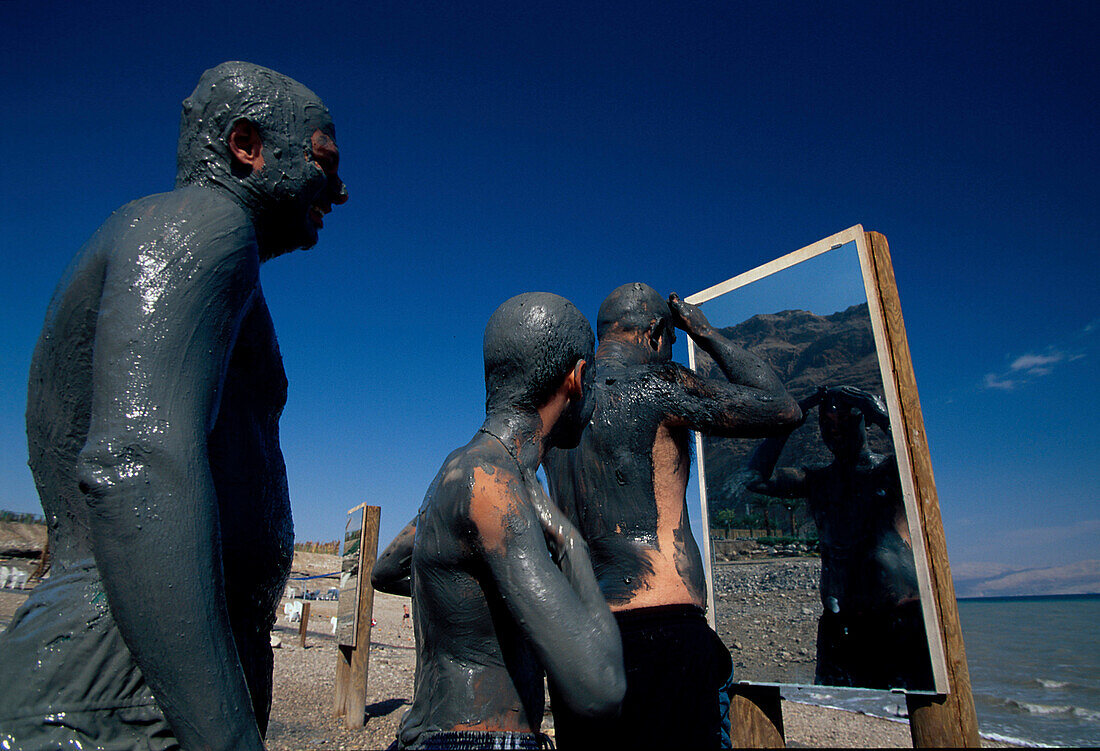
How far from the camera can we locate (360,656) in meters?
6.60

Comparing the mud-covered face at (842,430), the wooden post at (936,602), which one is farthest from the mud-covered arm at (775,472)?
the wooden post at (936,602)

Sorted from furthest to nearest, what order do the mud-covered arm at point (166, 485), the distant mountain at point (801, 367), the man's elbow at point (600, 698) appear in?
the distant mountain at point (801, 367), the man's elbow at point (600, 698), the mud-covered arm at point (166, 485)

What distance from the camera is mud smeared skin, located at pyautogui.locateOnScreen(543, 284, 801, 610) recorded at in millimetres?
2541

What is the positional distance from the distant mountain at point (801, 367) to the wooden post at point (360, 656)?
4098 millimetres

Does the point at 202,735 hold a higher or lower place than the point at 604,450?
lower

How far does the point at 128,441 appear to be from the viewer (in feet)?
2.64

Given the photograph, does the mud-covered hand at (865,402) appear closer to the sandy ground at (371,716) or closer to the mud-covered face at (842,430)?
the mud-covered face at (842,430)

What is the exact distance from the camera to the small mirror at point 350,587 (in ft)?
22.3

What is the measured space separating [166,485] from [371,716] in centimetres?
783

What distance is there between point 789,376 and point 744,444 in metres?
0.62

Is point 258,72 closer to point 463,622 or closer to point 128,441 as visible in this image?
point 128,441

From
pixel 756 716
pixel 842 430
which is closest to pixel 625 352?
pixel 842 430

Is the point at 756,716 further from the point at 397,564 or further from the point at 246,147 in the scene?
the point at 246,147

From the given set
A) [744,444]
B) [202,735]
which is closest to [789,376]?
[744,444]
